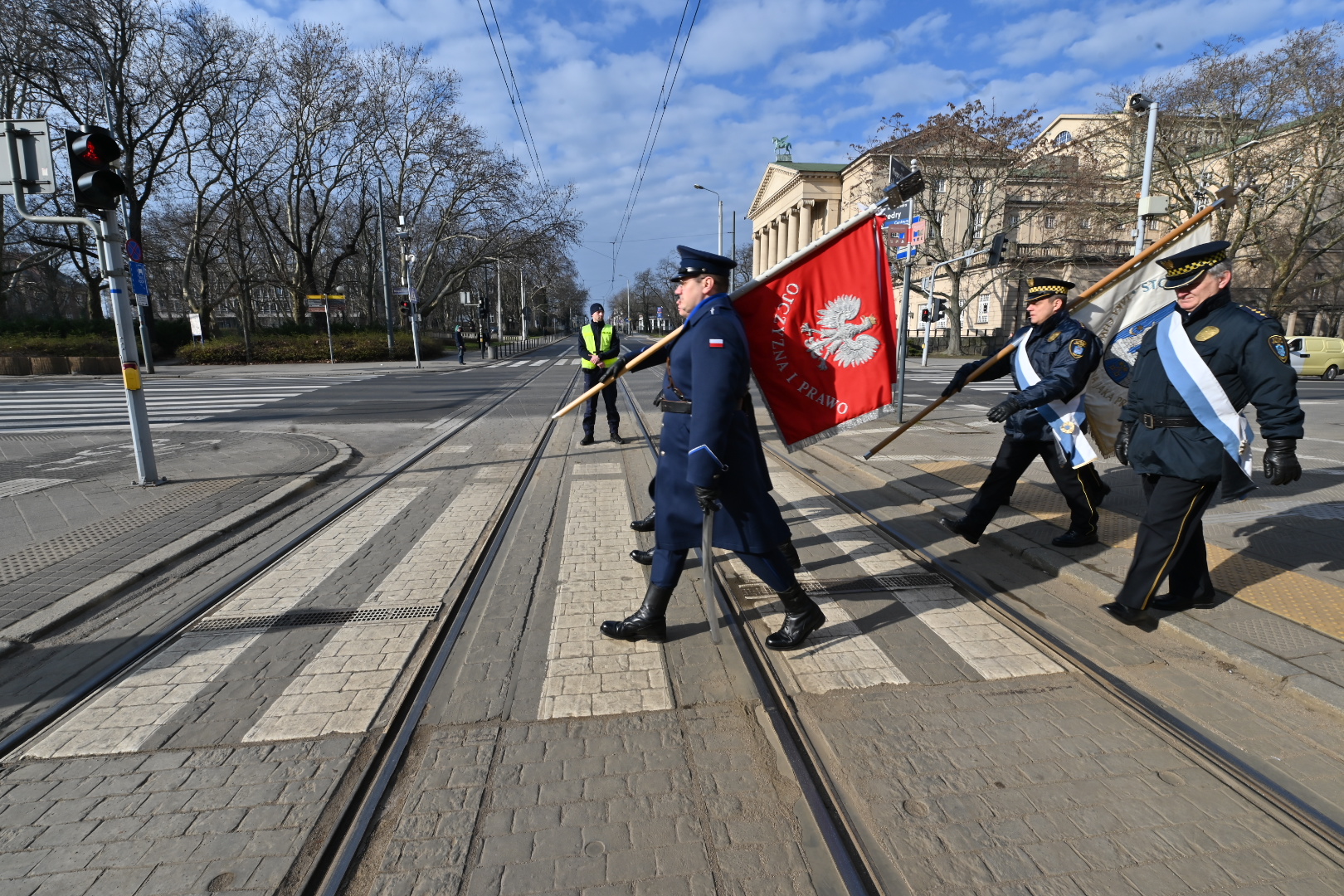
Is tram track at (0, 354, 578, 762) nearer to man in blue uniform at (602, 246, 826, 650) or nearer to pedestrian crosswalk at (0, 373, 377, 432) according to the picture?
man in blue uniform at (602, 246, 826, 650)

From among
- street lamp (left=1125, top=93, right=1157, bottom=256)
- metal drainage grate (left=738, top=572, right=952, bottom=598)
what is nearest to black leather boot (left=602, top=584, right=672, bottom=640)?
metal drainage grate (left=738, top=572, right=952, bottom=598)

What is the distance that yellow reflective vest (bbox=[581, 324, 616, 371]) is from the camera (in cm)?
870

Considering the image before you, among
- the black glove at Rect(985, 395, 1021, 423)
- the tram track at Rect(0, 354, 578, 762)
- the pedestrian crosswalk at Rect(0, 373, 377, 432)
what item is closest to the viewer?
the tram track at Rect(0, 354, 578, 762)

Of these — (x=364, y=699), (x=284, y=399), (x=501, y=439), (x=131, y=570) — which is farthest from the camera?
(x=284, y=399)

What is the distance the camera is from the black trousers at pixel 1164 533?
11.2 feet

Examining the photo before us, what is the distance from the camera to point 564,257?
135ft

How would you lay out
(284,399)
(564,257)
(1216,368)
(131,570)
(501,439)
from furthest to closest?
(564,257)
(284,399)
(501,439)
(131,570)
(1216,368)

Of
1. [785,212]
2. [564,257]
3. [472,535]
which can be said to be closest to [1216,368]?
[472,535]

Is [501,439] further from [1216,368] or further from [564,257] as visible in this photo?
[564,257]

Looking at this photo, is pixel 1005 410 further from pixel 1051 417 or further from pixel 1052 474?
pixel 1052 474

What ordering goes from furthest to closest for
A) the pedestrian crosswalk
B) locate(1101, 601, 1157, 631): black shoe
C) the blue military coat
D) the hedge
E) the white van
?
the hedge, the white van, the pedestrian crosswalk, locate(1101, 601, 1157, 631): black shoe, the blue military coat

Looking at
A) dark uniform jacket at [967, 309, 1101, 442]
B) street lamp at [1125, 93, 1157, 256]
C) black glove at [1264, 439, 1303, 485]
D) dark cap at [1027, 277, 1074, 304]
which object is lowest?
black glove at [1264, 439, 1303, 485]

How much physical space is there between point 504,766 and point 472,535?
118 inches

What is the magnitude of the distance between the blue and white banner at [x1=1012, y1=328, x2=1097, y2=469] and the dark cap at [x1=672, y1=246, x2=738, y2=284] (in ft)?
8.29
